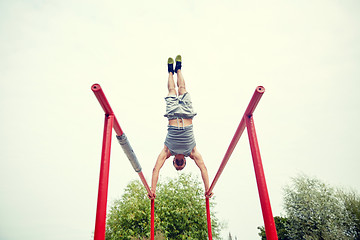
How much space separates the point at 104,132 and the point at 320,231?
58.6 feet

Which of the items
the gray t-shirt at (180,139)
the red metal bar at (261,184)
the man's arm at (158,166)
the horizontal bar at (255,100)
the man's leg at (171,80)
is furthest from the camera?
the man's leg at (171,80)

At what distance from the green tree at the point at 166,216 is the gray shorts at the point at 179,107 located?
830 centimetres

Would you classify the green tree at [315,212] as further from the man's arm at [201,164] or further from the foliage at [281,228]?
the man's arm at [201,164]

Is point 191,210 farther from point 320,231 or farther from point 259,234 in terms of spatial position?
point 259,234

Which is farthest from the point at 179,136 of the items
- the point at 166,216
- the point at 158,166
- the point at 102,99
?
the point at 166,216

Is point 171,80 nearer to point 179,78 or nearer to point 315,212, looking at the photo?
point 179,78

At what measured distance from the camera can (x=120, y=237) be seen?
37.4 feet

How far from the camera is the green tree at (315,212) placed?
574 inches

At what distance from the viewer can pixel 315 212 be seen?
601 inches

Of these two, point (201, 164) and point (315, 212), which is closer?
point (201, 164)

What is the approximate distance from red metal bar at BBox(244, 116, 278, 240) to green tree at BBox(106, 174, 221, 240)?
1006 centimetres

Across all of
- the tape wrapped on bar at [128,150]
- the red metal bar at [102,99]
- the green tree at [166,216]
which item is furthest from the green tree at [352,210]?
the red metal bar at [102,99]

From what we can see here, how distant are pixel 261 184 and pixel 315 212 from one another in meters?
17.2

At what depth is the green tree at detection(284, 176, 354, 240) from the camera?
14570 millimetres
